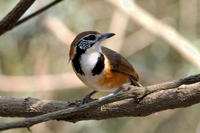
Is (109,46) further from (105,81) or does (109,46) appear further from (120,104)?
(120,104)

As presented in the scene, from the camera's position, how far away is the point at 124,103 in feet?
11.5

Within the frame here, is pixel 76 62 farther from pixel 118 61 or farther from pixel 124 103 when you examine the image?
pixel 124 103

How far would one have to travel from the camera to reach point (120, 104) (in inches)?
138

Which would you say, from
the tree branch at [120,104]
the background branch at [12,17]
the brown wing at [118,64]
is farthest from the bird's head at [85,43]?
the background branch at [12,17]

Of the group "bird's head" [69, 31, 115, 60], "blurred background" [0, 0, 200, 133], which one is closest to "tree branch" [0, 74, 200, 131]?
"bird's head" [69, 31, 115, 60]

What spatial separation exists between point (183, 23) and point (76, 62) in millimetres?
3918

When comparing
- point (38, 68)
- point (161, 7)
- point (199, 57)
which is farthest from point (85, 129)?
point (161, 7)

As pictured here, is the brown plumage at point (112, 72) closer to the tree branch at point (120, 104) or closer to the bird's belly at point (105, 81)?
the bird's belly at point (105, 81)

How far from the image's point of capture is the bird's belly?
13.7 feet

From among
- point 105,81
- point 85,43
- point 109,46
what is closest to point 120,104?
point 105,81

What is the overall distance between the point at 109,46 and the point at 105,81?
10.1ft

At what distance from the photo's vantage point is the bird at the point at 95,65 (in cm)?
418

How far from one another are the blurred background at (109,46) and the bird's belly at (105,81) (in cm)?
244

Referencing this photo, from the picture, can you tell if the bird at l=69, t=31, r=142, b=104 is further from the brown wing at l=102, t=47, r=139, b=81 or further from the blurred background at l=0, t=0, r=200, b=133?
the blurred background at l=0, t=0, r=200, b=133
